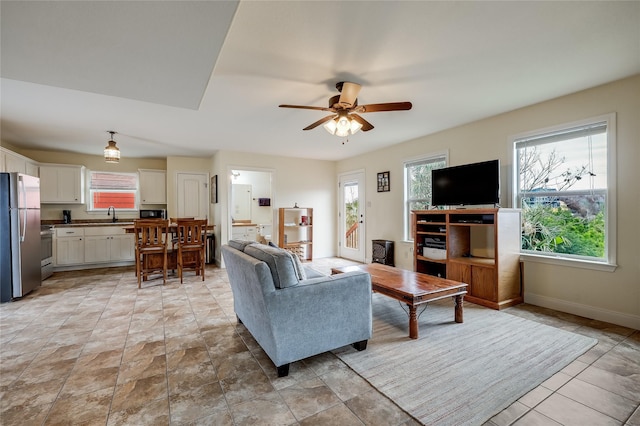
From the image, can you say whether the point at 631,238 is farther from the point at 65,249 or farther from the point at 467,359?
the point at 65,249

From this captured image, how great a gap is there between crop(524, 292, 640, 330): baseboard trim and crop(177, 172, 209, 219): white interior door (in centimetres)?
626

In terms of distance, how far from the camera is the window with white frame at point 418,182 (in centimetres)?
465

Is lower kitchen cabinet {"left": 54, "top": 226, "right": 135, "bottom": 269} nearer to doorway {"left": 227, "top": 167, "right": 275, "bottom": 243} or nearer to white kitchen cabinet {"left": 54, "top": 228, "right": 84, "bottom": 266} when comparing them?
white kitchen cabinet {"left": 54, "top": 228, "right": 84, "bottom": 266}

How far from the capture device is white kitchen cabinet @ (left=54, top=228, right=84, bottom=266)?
524cm

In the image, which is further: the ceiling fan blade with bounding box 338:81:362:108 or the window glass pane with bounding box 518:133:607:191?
the window glass pane with bounding box 518:133:607:191

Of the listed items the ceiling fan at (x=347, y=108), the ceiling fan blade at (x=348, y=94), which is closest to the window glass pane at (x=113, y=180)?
the ceiling fan at (x=347, y=108)

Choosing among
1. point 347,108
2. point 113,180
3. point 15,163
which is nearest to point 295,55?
point 347,108

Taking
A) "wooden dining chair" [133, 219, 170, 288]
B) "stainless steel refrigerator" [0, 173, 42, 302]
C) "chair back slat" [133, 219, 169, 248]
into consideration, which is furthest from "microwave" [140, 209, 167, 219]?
"stainless steel refrigerator" [0, 173, 42, 302]

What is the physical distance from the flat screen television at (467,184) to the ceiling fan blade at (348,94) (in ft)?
6.67

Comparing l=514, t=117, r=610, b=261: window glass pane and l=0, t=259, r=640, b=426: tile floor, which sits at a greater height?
l=514, t=117, r=610, b=261: window glass pane

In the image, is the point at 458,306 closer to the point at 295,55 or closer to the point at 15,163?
the point at 295,55

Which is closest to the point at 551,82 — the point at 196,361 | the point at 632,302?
the point at 632,302

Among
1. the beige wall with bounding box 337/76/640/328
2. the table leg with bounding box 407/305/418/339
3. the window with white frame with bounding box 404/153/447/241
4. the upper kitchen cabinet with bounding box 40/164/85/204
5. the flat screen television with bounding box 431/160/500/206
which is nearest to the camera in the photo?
the table leg with bounding box 407/305/418/339

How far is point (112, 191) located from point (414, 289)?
6.71m
